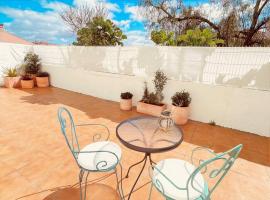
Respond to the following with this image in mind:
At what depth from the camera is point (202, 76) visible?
4.08m

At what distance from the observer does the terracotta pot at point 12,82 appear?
6535mm

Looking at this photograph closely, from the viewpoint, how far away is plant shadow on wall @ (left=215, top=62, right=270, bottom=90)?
3.39 m

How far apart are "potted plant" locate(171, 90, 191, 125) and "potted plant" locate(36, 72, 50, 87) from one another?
580 cm

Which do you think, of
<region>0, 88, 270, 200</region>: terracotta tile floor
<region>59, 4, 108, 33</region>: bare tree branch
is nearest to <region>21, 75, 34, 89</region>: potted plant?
<region>0, 88, 270, 200</region>: terracotta tile floor

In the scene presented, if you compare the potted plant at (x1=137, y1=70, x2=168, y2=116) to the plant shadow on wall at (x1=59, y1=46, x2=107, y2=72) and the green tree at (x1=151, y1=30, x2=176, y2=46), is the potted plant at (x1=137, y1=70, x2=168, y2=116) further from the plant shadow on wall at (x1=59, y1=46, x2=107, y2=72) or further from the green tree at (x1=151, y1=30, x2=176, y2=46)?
the plant shadow on wall at (x1=59, y1=46, x2=107, y2=72)

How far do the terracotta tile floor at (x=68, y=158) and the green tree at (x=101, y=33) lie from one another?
3.46 meters

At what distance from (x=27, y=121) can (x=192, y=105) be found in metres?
4.09

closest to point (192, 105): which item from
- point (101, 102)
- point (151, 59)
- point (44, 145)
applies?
point (151, 59)

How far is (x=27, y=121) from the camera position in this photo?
12.3ft

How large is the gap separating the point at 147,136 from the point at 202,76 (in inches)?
115

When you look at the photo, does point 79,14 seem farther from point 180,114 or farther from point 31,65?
point 180,114

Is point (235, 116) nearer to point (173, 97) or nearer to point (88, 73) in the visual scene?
point (173, 97)

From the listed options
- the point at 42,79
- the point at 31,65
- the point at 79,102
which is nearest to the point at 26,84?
the point at 42,79

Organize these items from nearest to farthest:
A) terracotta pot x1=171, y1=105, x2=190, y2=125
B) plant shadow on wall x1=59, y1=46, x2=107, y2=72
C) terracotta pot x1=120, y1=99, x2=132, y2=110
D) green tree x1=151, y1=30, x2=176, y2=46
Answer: terracotta pot x1=171, y1=105, x2=190, y2=125 → terracotta pot x1=120, y1=99, x2=132, y2=110 → green tree x1=151, y1=30, x2=176, y2=46 → plant shadow on wall x1=59, y1=46, x2=107, y2=72
